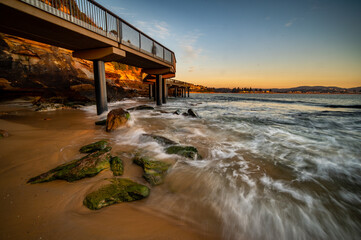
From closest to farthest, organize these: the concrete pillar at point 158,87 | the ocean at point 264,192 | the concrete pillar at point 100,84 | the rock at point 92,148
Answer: the ocean at point 264,192 → the rock at point 92,148 → the concrete pillar at point 100,84 → the concrete pillar at point 158,87

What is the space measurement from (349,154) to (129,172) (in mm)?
6555

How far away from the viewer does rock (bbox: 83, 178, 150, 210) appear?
6.57 ft

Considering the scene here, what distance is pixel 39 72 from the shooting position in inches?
501

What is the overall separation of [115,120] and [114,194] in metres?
4.33

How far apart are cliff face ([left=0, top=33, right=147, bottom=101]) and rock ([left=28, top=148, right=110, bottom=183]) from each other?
14.9 m

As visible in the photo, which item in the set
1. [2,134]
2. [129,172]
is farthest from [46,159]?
[2,134]

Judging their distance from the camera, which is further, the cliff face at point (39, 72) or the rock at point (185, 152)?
the cliff face at point (39, 72)

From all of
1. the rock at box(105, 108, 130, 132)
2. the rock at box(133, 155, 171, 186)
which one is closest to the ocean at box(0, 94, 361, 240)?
the rock at box(133, 155, 171, 186)

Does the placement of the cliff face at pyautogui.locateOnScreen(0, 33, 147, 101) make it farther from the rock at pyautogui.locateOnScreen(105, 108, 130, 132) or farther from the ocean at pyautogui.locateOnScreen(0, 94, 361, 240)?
the ocean at pyautogui.locateOnScreen(0, 94, 361, 240)

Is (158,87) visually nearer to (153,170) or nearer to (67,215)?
(153,170)

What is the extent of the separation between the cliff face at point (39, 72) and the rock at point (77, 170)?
1487cm

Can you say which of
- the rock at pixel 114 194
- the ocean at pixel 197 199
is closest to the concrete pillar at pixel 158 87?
the ocean at pixel 197 199

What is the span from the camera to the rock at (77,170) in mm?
2449

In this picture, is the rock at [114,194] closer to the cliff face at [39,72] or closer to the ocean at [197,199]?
the ocean at [197,199]
